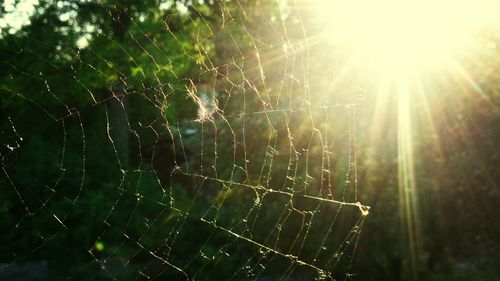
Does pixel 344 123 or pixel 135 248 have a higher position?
pixel 344 123

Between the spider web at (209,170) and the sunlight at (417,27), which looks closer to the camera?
the spider web at (209,170)

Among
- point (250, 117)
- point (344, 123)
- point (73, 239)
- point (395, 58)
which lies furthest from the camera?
point (250, 117)

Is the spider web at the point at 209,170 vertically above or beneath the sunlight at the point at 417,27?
beneath

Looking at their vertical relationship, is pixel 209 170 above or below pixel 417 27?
below

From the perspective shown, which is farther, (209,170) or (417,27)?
(209,170)

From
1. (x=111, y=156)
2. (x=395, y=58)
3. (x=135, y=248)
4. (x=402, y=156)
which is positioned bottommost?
(x=135, y=248)

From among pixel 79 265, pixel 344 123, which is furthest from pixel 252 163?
pixel 79 265

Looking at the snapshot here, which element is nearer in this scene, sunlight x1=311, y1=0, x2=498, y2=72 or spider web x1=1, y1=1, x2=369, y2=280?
spider web x1=1, y1=1, x2=369, y2=280

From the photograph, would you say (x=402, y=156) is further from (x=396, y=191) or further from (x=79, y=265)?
(x=79, y=265)
